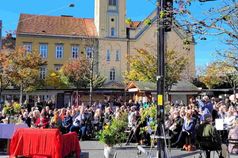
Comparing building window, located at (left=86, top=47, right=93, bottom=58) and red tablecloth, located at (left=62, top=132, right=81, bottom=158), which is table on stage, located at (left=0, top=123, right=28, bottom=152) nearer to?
red tablecloth, located at (left=62, top=132, right=81, bottom=158)

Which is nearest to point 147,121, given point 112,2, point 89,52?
point 89,52

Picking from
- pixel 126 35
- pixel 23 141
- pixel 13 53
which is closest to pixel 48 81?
pixel 13 53

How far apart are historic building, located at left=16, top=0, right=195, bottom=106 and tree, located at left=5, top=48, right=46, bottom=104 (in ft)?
39.7

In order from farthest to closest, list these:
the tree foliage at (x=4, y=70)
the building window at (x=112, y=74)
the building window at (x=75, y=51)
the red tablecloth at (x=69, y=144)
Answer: the building window at (x=112, y=74) → the building window at (x=75, y=51) → the tree foliage at (x=4, y=70) → the red tablecloth at (x=69, y=144)

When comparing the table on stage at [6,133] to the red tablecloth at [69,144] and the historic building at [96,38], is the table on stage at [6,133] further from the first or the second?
the historic building at [96,38]

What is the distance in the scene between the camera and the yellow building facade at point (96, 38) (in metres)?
65.8

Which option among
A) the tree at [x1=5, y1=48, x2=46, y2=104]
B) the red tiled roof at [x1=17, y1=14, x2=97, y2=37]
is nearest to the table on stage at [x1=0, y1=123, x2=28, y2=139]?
the tree at [x1=5, y1=48, x2=46, y2=104]

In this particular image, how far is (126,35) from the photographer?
69.2 meters

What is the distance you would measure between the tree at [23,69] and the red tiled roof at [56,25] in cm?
1261

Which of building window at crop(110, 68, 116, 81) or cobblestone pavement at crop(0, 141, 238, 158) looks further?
building window at crop(110, 68, 116, 81)

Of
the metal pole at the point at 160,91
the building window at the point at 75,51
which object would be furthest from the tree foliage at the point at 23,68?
the metal pole at the point at 160,91

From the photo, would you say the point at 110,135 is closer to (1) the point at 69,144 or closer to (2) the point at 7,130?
(1) the point at 69,144

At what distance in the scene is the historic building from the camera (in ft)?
216

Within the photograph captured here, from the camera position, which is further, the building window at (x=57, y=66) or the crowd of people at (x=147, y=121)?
the building window at (x=57, y=66)
